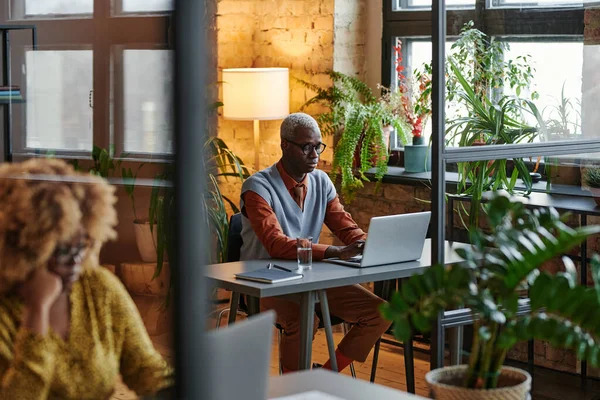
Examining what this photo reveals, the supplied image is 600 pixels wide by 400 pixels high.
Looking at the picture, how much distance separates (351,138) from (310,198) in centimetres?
115

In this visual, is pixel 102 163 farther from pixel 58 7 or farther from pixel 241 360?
pixel 241 360

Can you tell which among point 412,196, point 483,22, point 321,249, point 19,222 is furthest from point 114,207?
point 412,196

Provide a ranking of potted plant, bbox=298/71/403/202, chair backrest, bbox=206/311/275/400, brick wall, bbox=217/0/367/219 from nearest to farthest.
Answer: chair backrest, bbox=206/311/275/400 → potted plant, bbox=298/71/403/202 → brick wall, bbox=217/0/367/219

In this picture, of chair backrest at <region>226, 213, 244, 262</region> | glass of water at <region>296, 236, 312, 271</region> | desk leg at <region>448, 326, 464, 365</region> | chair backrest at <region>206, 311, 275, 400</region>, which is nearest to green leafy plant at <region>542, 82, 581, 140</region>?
desk leg at <region>448, 326, 464, 365</region>

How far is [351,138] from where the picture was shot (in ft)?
17.7

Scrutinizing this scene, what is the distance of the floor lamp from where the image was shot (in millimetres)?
5484

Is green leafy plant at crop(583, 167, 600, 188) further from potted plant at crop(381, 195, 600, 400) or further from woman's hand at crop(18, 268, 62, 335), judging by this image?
woman's hand at crop(18, 268, 62, 335)

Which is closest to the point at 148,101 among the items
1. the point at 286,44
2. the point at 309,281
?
the point at 309,281

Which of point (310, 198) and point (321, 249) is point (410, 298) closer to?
point (321, 249)

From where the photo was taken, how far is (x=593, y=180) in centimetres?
389

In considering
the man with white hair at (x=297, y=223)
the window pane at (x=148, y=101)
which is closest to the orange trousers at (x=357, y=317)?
the man with white hair at (x=297, y=223)

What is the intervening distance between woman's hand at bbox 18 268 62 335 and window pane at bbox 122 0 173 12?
15.1 inches

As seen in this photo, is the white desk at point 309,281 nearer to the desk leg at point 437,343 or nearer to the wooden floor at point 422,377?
the desk leg at point 437,343

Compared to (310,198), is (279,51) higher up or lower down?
higher up
